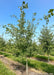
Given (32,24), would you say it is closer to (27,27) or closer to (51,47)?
(27,27)

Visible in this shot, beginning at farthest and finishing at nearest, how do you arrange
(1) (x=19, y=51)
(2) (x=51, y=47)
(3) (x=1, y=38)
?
(3) (x=1, y=38) → (2) (x=51, y=47) → (1) (x=19, y=51)

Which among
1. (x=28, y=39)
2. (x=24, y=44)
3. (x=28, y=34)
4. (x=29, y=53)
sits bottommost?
(x=29, y=53)

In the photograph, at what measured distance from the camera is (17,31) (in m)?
6.14

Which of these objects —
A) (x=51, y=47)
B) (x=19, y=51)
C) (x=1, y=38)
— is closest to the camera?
(x=19, y=51)

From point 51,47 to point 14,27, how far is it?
761cm

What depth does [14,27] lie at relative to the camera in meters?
6.19

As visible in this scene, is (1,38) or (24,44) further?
(1,38)

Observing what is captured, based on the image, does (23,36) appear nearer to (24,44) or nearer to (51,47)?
(24,44)

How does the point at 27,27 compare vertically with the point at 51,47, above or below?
above

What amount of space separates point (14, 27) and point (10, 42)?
4.36 ft

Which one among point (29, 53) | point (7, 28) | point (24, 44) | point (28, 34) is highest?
point (7, 28)

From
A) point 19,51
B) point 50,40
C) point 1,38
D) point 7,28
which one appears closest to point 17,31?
point 7,28

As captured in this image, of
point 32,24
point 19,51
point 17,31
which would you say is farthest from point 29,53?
point 32,24

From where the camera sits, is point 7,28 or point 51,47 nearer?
point 7,28
